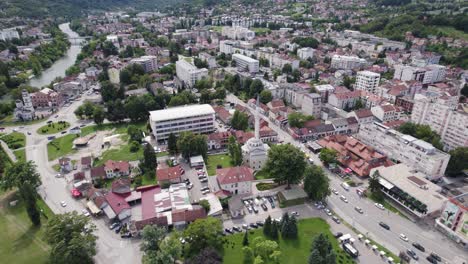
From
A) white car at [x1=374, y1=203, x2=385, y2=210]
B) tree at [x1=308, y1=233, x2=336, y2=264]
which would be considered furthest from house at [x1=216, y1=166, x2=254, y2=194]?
white car at [x1=374, y1=203, x2=385, y2=210]

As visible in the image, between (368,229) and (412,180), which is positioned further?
Answer: (412,180)

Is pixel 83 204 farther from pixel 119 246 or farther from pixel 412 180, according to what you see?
pixel 412 180

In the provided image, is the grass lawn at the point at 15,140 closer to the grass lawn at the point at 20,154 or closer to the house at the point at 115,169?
the grass lawn at the point at 20,154

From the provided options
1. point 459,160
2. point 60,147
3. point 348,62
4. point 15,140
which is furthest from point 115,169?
point 348,62

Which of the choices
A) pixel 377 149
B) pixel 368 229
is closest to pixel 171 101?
pixel 377 149

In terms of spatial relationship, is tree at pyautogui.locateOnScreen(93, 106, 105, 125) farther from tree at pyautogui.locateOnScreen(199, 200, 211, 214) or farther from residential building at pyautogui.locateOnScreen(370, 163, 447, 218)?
residential building at pyautogui.locateOnScreen(370, 163, 447, 218)

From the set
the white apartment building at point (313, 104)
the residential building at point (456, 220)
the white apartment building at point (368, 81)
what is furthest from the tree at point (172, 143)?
the white apartment building at point (368, 81)
